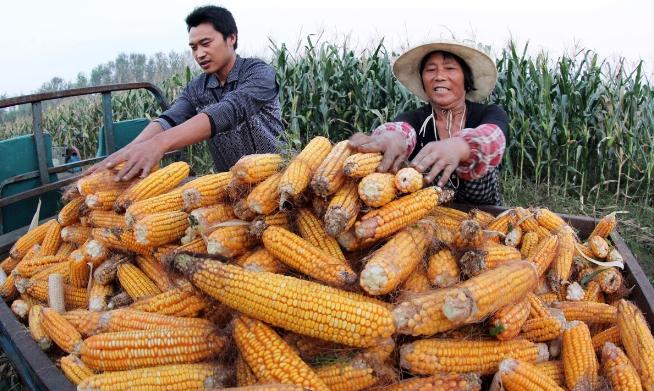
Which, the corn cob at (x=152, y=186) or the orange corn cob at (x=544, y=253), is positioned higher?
the corn cob at (x=152, y=186)

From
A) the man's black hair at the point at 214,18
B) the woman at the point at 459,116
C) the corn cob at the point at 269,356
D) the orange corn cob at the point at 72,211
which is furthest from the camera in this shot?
the man's black hair at the point at 214,18

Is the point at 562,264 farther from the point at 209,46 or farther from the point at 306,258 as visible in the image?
the point at 209,46

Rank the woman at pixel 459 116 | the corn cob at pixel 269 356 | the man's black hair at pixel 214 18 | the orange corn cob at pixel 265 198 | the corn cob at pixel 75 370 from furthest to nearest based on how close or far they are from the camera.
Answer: the man's black hair at pixel 214 18 → the woman at pixel 459 116 → the orange corn cob at pixel 265 198 → the corn cob at pixel 75 370 → the corn cob at pixel 269 356

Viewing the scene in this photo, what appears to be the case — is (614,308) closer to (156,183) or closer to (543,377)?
(543,377)

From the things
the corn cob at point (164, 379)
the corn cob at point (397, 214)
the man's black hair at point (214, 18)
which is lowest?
the corn cob at point (164, 379)

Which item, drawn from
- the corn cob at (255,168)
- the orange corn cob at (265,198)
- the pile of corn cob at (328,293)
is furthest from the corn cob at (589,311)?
the corn cob at (255,168)

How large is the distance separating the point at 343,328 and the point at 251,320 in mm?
388

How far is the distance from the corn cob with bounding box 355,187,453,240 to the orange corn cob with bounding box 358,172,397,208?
0.12 feet

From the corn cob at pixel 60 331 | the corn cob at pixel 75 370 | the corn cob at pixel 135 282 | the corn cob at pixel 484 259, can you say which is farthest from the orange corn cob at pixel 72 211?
the corn cob at pixel 484 259

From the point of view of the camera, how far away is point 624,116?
7488mm

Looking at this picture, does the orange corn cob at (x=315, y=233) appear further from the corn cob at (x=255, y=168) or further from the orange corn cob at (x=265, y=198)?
the corn cob at (x=255, y=168)

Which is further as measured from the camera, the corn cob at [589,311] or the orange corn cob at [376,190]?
the corn cob at [589,311]

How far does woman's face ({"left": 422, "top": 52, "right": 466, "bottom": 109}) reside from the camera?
3533 mm

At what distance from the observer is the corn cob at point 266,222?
240 centimetres
